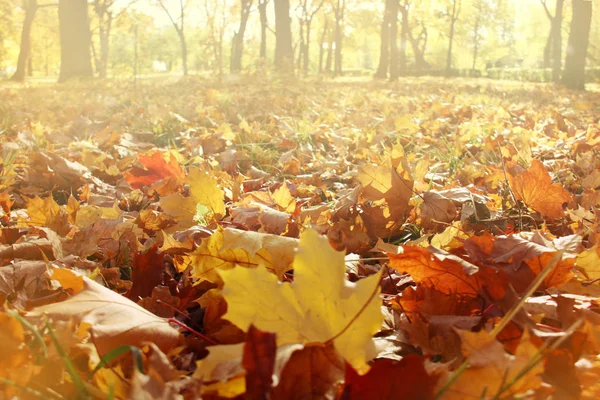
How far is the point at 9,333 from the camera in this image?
623 millimetres

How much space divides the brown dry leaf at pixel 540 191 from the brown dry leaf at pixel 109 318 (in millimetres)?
1209

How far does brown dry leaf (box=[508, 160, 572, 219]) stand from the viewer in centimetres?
156

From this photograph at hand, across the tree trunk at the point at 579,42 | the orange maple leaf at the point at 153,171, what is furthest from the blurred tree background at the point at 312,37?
the orange maple leaf at the point at 153,171

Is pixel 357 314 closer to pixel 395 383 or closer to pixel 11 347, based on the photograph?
pixel 395 383

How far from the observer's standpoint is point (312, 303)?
644 millimetres

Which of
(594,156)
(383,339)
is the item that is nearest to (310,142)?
(594,156)

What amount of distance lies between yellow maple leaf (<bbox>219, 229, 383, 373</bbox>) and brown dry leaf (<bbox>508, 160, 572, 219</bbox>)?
3.67 ft

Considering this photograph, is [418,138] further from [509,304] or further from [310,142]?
[509,304]

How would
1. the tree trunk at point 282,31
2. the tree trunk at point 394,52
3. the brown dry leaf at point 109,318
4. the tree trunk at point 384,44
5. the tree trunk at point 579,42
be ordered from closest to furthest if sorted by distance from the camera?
the brown dry leaf at point 109,318 → the tree trunk at point 579,42 → the tree trunk at point 282,31 → the tree trunk at point 394,52 → the tree trunk at point 384,44

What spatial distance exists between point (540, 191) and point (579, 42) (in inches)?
532

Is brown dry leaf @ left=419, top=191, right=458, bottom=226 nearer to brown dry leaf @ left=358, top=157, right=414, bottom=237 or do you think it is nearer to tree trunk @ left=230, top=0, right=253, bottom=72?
brown dry leaf @ left=358, top=157, right=414, bottom=237

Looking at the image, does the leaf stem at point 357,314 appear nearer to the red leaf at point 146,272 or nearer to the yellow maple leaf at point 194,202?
the red leaf at point 146,272

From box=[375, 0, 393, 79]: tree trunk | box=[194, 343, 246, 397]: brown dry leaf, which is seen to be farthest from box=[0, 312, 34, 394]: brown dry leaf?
box=[375, 0, 393, 79]: tree trunk

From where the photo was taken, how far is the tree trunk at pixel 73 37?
46.8ft
